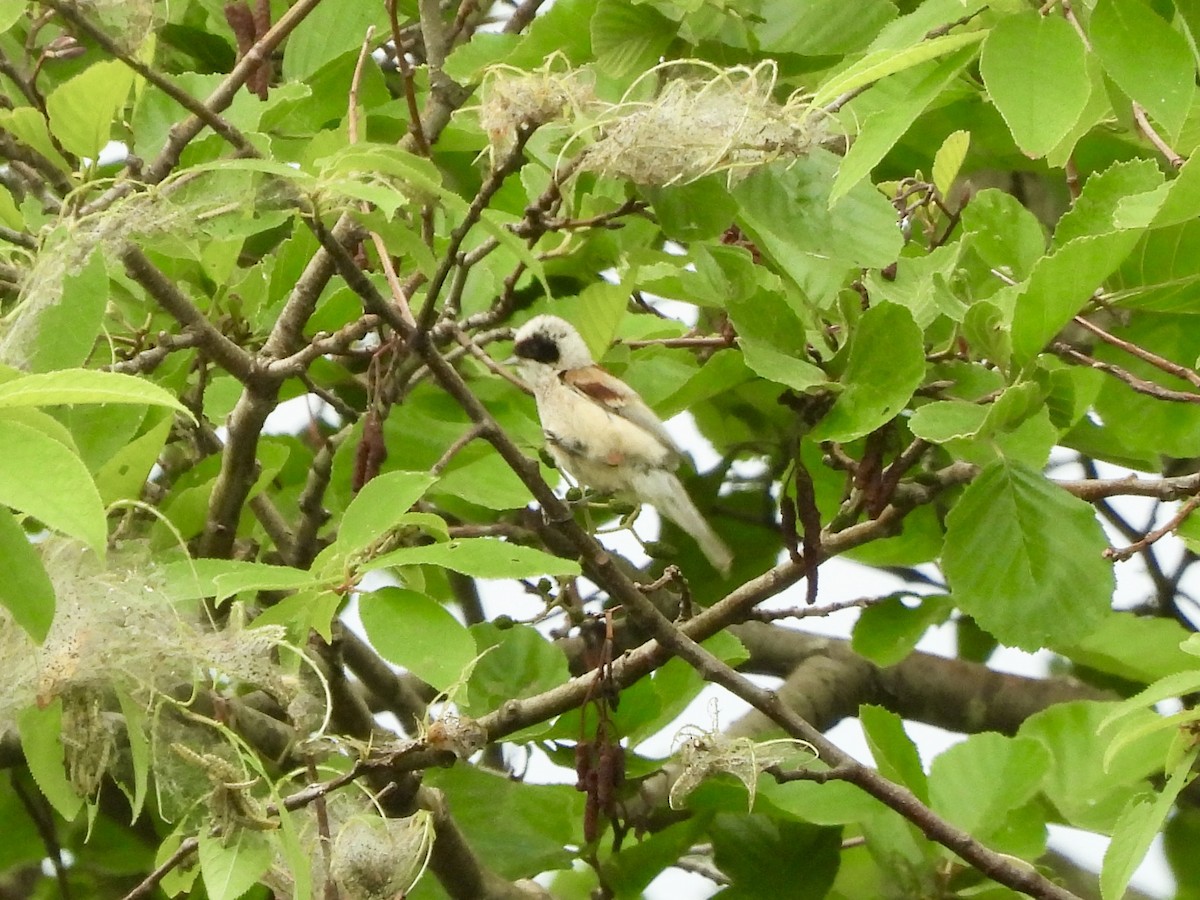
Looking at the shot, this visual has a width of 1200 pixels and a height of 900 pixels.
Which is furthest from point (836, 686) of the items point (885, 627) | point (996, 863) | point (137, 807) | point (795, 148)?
point (137, 807)

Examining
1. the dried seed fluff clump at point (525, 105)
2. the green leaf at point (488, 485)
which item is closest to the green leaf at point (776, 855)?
the green leaf at point (488, 485)

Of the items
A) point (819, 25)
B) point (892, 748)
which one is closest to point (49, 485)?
point (819, 25)

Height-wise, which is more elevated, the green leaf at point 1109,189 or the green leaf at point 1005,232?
the green leaf at point 1109,189

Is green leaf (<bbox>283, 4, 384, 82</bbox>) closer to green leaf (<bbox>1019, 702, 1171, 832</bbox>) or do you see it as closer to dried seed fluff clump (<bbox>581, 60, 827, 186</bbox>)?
dried seed fluff clump (<bbox>581, 60, 827, 186</bbox>)

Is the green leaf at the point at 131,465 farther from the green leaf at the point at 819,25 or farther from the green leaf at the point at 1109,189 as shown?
the green leaf at the point at 1109,189

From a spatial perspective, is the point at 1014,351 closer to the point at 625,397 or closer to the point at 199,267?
the point at 625,397

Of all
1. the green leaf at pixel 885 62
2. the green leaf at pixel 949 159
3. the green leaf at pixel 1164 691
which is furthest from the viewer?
the green leaf at pixel 949 159

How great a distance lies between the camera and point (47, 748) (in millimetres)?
1646

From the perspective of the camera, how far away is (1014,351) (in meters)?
1.77

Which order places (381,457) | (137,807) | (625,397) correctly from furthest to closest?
1. (625,397)
2. (381,457)
3. (137,807)

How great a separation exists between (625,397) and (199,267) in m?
0.95

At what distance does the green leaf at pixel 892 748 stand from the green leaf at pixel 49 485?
1.85m

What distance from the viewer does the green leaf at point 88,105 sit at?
1.97m

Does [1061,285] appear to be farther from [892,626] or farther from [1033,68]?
[892,626]
